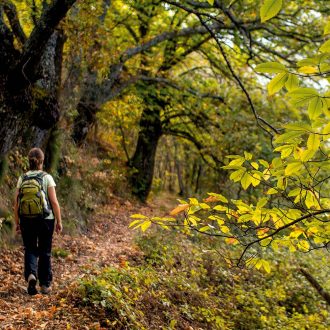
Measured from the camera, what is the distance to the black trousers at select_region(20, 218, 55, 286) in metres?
5.13

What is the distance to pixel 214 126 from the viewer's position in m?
14.3

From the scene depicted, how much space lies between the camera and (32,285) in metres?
5.12

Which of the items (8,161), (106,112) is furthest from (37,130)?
(106,112)

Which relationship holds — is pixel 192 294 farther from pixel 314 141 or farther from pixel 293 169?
pixel 314 141

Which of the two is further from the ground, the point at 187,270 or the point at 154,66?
the point at 154,66

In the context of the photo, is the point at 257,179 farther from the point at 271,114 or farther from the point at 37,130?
the point at 271,114

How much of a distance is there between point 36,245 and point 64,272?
4.94ft

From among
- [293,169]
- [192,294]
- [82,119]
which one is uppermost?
[82,119]

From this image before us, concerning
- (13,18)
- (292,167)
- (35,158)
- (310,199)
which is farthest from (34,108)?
(292,167)

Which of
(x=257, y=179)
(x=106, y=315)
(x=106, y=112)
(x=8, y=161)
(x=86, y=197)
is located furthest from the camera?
(x=106, y=112)

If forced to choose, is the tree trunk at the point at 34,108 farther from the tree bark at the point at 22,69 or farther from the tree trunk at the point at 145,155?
the tree trunk at the point at 145,155

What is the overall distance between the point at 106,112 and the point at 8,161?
20.5 feet

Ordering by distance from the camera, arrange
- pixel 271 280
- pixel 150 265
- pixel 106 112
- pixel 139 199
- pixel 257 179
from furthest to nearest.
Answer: pixel 139 199, pixel 106 112, pixel 271 280, pixel 150 265, pixel 257 179

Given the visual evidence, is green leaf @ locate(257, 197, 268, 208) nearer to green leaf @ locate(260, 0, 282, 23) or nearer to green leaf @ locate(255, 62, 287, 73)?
green leaf @ locate(255, 62, 287, 73)
